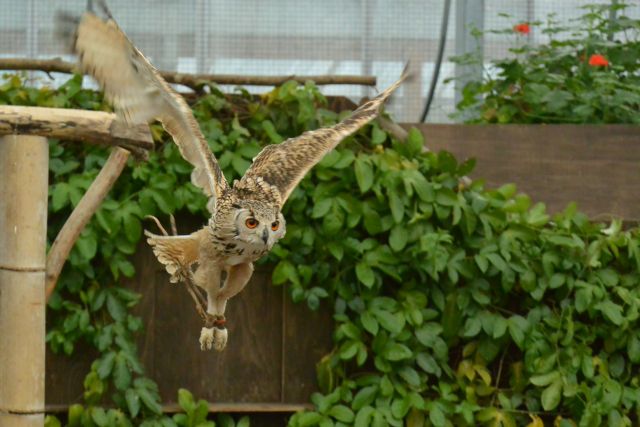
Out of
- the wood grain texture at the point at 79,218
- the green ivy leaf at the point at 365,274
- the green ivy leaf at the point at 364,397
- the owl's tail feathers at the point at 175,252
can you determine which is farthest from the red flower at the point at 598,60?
the owl's tail feathers at the point at 175,252

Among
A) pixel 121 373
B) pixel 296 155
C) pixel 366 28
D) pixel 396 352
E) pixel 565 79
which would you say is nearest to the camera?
pixel 296 155

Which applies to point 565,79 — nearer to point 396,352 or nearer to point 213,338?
point 396,352

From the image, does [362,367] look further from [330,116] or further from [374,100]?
[374,100]

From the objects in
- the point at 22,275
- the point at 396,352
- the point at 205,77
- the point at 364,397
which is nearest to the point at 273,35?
the point at 205,77

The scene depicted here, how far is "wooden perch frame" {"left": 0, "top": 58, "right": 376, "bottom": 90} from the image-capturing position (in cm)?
460

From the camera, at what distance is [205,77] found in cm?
468

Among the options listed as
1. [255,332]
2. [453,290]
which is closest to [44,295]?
[255,332]

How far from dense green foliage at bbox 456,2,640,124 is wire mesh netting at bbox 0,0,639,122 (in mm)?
289

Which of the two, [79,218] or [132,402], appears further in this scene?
[132,402]

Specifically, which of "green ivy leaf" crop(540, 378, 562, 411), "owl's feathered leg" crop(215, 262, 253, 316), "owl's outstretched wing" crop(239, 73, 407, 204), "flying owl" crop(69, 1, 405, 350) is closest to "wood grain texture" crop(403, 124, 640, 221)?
"green ivy leaf" crop(540, 378, 562, 411)

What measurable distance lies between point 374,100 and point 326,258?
4.26 ft

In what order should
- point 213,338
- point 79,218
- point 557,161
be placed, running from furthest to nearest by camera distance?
point 557,161 → point 79,218 → point 213,338

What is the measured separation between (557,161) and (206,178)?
6.87ft

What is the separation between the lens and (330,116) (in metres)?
4.64
